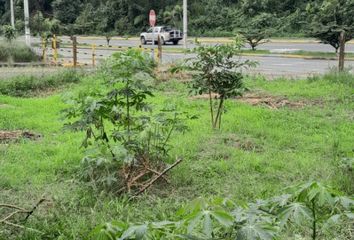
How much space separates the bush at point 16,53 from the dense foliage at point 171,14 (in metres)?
11.8

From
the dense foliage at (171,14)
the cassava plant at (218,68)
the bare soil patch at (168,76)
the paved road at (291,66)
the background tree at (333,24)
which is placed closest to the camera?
the cassava plant at (218,68)

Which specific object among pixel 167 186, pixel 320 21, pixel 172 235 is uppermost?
pixel 320 21

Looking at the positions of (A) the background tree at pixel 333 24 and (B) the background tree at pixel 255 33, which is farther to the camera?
(B) the background tree at pixel 255 33

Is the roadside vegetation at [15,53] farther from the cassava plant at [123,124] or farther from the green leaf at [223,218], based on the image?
the green leaf at [223,218]

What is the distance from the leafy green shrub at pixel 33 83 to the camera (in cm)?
1243

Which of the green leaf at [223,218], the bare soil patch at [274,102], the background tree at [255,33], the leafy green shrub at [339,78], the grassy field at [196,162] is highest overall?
the background tree at [255,33]

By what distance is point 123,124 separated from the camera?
514cm

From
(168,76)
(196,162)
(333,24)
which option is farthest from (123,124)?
(333,24)

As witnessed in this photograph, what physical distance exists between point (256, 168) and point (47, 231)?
8.88 ft

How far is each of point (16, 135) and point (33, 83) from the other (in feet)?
19.2

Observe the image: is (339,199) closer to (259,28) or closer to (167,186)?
(167,186)

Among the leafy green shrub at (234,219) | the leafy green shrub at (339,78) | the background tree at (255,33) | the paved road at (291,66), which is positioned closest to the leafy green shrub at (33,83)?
the paved road at (291,66)

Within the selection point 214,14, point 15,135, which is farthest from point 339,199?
point 214,14

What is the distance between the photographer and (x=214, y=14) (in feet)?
149
